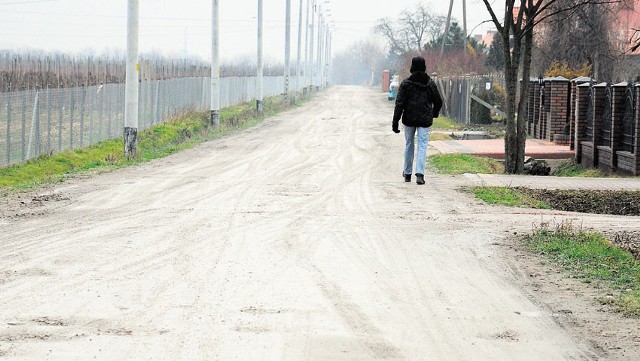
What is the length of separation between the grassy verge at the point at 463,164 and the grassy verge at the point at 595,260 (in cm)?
774

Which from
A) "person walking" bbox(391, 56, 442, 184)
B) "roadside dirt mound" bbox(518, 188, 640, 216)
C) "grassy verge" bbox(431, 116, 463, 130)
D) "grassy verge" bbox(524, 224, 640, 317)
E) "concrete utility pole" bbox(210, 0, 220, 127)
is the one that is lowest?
"roadside dirt mound" bbox(518, 188, 640, 216)

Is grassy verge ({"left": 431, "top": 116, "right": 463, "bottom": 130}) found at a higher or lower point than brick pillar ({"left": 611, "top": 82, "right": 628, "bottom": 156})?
lower

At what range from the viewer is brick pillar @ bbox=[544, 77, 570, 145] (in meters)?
27.9

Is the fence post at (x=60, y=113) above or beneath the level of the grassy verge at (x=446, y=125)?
above

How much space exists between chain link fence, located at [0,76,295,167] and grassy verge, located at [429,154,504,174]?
27.4 ft

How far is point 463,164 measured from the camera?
19.8 metres

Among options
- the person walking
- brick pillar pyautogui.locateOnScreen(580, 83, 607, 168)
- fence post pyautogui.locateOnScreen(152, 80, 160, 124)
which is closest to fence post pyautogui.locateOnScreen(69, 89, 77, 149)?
fence post pyautogui.locateOnScreen(152, 80, 160, 124)

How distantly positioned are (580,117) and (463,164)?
196 inches

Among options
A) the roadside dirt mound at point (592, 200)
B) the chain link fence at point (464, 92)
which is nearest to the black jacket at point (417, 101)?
the roadside dirt mound at point (592, 200)

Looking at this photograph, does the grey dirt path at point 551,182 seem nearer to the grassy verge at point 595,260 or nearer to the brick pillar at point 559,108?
the grassy verge at point 595,260

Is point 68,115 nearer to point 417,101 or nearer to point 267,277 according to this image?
point 417,101

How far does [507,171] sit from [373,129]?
1524cm

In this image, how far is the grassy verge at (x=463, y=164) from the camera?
1872 cm

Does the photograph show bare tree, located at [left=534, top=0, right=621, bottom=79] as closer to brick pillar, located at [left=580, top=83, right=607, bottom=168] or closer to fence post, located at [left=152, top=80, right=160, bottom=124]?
fence post, located at [left=152, top=80, right=160, bottom=124]
